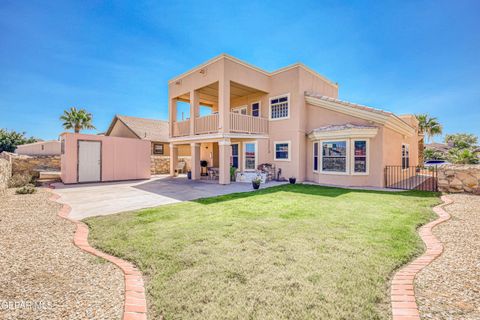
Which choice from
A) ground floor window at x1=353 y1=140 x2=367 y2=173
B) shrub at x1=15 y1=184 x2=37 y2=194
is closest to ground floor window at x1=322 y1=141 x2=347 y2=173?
ground floor window at x1=353 y1=140 x2=367 y2=173

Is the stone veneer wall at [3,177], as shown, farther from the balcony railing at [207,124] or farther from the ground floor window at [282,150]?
the ground floor window at [282,150]

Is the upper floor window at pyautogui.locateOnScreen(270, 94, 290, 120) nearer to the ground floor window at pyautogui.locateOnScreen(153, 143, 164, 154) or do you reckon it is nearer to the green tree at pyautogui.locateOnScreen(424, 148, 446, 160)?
the ground floor window at pyautogui.locateOnScreen(153, 143, 164, 154)

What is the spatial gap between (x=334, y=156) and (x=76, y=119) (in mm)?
39704

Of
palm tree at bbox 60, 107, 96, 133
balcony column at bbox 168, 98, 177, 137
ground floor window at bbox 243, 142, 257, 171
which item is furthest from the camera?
palm tree at bbox 60, 107, 96, 133

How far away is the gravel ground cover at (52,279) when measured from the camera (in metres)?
2.23

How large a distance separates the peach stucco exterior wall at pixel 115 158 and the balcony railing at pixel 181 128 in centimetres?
227

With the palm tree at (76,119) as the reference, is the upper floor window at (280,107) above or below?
below

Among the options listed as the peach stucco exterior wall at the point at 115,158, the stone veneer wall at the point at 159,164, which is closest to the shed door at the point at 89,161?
the peach stucco exterior wall at the point at 115,158

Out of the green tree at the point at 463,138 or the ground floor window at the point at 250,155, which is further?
the green tree at the point at 463,138

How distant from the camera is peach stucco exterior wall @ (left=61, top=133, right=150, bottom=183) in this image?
12430 millimetres

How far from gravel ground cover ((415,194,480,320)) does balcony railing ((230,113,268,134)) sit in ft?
33.8

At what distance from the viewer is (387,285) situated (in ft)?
8.75

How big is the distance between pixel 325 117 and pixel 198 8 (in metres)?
9.74

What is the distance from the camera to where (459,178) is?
916cm
